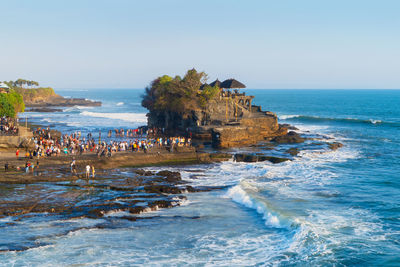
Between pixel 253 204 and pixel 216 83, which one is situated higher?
pixel 216 83

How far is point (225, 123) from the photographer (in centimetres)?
4988

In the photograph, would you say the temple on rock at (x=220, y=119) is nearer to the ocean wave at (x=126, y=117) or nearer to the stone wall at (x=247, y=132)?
the stone wall at (x=247, y=132)

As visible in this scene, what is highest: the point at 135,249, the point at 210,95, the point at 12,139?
the point at 210,95

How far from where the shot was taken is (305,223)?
20797 mm

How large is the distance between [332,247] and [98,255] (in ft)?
34.6

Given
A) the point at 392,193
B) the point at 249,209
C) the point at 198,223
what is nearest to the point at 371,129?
the point at 392,193

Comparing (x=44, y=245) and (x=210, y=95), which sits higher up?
(x=210, y=95)

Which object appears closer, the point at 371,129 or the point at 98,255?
the point at 98,255

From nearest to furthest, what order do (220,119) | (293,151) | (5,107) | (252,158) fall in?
(252,158) → (293,151) → (5,107) → (220,119)

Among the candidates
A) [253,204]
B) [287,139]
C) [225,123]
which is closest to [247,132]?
[225,123]

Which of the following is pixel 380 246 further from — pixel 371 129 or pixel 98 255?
pixel 371 129

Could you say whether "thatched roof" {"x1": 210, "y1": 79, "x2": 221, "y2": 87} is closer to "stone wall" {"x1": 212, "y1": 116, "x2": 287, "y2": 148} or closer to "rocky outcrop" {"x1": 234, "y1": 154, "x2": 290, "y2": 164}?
"stone wall" {"x1": 212, "y1": 116, "x2": 287, "y2": 148}

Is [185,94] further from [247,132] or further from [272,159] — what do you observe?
[272,159]

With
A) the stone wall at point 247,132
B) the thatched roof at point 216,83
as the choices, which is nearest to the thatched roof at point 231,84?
the thatched roof at point 216,83
